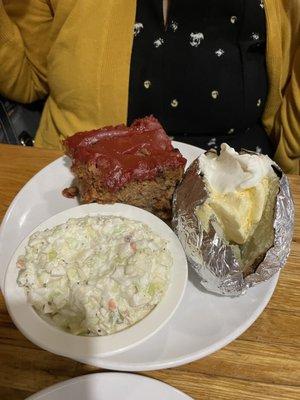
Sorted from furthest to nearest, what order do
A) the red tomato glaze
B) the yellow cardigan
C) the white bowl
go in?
the yellow cardigan → the red tomato glaze → the white bowl

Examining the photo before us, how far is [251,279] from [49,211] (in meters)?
0.51

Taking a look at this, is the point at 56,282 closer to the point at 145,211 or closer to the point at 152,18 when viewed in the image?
the point at 145,211

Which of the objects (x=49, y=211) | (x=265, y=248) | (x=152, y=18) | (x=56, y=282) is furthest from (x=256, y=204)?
(x=152, y=18)

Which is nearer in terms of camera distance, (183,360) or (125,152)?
(183,360)

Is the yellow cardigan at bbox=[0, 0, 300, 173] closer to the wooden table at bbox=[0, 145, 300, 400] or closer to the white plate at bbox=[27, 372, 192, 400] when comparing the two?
the wooden table at bbox=[0, 145, 300, 400]

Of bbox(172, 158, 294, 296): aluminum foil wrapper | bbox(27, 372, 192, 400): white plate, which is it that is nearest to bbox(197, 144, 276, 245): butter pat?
bbox(172, 158, 294, 296): aluminum foil wrapper

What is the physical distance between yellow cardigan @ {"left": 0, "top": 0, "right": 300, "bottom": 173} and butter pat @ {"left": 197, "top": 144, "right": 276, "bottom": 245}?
477 mm

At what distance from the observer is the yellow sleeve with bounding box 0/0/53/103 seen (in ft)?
4.03

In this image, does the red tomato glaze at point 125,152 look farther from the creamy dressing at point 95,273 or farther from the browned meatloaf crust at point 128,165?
the creamy dressing at point 95,273

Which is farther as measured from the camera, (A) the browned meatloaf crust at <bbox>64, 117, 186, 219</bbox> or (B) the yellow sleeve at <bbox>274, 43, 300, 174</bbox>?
(B) the yellow sleeve at <bbox>274, 43, 300, 174</bbox>

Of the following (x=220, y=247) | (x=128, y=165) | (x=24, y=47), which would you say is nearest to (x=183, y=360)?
(x=220, y=247)

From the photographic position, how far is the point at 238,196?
82 centimetres

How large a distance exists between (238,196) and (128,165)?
253 millimetres

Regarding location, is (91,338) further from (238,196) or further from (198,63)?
(198,63)
